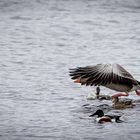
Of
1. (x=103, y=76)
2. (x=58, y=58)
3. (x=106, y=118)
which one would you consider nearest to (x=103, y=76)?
(x=103, y=76)

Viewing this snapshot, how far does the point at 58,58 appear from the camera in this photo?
2506 centimetres

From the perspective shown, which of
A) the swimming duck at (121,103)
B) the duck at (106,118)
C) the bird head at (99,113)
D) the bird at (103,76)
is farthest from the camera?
the swimming duck at (121,103)

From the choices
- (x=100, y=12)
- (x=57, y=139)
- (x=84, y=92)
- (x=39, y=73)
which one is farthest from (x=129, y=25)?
(x=57, y=139)

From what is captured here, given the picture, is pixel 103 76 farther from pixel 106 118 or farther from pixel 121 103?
pixel 121 103

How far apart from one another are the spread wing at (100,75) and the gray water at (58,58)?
81 cm

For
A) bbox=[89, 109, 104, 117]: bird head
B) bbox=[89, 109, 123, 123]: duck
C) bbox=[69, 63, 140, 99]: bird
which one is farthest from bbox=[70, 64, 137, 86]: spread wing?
bbox=[89, 109, 123, 123]: duck

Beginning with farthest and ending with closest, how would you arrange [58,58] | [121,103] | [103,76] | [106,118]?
[58,58] < [121,103] < [103,76] < [106,118]

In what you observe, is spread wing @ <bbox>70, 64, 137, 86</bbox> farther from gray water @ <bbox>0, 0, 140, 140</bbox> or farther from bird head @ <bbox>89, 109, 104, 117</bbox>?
gray water @ <bbox>0, 0, 140, 140</bbox>

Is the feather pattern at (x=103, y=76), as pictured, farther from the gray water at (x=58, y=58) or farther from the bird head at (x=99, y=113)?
the gray water at (x=58, y=58)

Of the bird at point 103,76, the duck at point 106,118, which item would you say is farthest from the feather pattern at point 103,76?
the duck at point 106,118

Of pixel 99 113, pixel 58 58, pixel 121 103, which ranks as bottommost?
pixel 58 58

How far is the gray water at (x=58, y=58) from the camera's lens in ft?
54.3

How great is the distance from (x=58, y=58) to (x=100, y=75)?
7.64 metres

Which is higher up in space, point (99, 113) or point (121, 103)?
point (99, 113)
